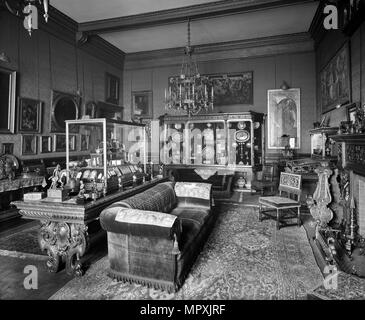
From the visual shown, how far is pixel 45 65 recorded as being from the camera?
656 cm

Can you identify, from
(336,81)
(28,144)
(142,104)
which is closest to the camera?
(336,81)

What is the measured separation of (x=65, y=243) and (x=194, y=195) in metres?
2.30

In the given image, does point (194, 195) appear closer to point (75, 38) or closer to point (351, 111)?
point (351, 111)

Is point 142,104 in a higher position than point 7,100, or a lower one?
higher

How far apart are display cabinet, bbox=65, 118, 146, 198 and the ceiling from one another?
310 cm

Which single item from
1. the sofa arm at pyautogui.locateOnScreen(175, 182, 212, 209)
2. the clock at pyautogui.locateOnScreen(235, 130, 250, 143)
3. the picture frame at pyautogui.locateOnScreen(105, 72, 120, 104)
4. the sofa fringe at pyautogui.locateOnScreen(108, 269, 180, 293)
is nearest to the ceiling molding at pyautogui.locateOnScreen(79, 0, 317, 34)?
the picture frame at pyautogui.locateOnScreen(105, 72, 120, 104)

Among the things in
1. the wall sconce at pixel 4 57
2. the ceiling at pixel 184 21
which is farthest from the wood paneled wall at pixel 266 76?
the wall sconce at pixel 4 57

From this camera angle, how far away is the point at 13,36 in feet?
18.7

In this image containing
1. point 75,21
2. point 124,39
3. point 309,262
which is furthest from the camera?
point 124,39

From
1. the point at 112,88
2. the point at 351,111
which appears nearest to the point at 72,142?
the point at 112,88

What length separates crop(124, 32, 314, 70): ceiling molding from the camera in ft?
27.2

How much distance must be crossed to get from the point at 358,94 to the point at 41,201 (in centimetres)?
531

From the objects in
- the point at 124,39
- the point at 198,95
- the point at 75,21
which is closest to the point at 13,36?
the point at 75,21
